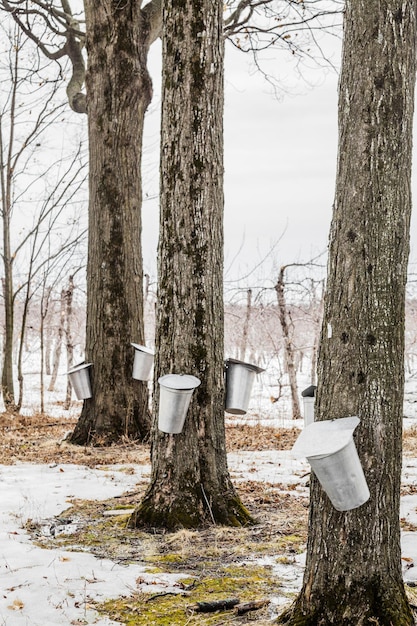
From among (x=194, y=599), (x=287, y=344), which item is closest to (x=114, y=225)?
(x=194, y=599)

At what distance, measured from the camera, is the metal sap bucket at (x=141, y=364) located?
7.16m

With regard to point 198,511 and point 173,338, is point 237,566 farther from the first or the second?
point 173,338

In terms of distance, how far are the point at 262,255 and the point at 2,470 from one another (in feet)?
42.5

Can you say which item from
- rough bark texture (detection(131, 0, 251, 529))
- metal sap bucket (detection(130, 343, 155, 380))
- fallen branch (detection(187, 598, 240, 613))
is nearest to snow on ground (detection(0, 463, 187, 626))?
fallen branch (detection(187, 598, 240, 613))

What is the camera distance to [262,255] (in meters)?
18.5

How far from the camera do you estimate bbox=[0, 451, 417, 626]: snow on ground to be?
3.01m

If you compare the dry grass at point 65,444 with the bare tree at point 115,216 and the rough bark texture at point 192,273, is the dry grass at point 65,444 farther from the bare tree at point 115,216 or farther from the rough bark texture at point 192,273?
the rough bark texture at point 192,273

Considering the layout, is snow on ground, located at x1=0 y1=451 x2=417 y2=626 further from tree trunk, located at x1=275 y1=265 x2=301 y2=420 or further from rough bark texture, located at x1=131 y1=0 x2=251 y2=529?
tree trunk, located at x1=275 y1=265 x2=301 y2=420

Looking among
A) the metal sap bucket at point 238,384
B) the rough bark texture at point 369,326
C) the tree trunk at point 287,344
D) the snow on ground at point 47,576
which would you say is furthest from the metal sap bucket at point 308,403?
the tree trunk at point 287,344

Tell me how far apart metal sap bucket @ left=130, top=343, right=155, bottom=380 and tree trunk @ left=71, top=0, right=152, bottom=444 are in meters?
0.18

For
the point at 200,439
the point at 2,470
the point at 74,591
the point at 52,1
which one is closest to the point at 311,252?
the point at 52,1

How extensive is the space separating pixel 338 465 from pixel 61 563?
1850 millimetres

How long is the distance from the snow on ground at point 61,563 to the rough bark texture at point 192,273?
81 cm

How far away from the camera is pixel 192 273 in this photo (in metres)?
4.50
